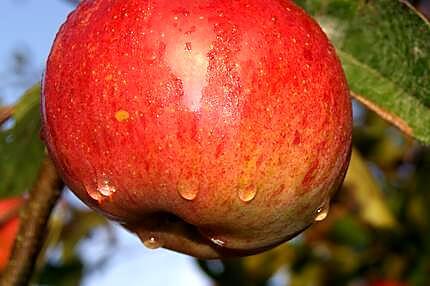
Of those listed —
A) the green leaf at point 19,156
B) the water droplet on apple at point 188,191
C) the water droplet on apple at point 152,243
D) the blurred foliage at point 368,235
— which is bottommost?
the blurred foliage at point 368,235

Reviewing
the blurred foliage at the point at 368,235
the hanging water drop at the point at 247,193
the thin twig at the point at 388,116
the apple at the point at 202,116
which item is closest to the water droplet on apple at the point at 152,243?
the apple at the point at 202,116

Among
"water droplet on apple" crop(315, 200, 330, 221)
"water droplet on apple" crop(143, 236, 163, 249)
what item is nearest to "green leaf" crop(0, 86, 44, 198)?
"water droplet on apple" crop(143, 236, 163, 249)

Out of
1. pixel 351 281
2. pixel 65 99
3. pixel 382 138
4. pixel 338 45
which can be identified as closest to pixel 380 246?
pixel 351 281

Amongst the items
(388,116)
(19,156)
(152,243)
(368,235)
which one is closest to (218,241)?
(152,243)

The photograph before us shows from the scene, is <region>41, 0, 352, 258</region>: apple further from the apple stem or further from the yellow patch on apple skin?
the apple stem

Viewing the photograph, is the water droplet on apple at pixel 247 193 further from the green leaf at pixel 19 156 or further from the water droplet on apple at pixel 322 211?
the green leaf at pixel 19 156

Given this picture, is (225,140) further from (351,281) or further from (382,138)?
(382,138)
